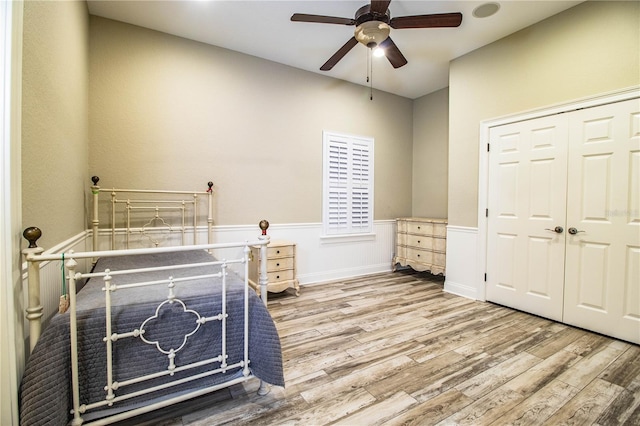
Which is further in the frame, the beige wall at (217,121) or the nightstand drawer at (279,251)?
the nightstand drawer at (279,251)

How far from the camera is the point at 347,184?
430 cm

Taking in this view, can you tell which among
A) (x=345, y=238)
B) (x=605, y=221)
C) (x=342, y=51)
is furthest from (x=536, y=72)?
(x=345, y=238)

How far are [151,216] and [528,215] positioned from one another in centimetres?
408

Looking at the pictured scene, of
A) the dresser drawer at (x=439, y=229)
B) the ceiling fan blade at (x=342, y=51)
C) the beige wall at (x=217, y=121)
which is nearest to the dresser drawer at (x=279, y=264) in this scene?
the beige wall at (x=217, y=121)

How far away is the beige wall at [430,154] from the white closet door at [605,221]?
1917 millimetres

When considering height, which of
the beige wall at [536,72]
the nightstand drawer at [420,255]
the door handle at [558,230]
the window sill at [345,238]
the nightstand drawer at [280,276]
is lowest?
the nightstand drawer at [280,276]

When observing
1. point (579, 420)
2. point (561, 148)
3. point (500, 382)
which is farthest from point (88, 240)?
point (561, 148)

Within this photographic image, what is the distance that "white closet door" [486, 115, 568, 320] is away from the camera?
2.77 m

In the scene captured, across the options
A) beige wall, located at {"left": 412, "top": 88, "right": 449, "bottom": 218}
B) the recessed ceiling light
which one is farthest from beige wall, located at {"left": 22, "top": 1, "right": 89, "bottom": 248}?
beige wall, located at {"left": 412, "top": 88, "right": 449, "bottom": 218}

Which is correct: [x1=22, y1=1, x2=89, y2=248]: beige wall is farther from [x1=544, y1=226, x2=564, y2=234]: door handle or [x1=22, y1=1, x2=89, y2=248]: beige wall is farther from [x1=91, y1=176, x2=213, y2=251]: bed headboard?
[x1=544, y1=226, x2=564, y2=234]: door handle

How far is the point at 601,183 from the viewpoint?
97.9 inches

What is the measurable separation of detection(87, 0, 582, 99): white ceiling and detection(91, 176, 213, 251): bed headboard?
1.69 m

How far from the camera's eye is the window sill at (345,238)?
413 centimetres

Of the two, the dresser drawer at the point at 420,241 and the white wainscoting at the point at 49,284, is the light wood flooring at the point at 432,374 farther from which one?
the dresser drawer at the point at 420,241
